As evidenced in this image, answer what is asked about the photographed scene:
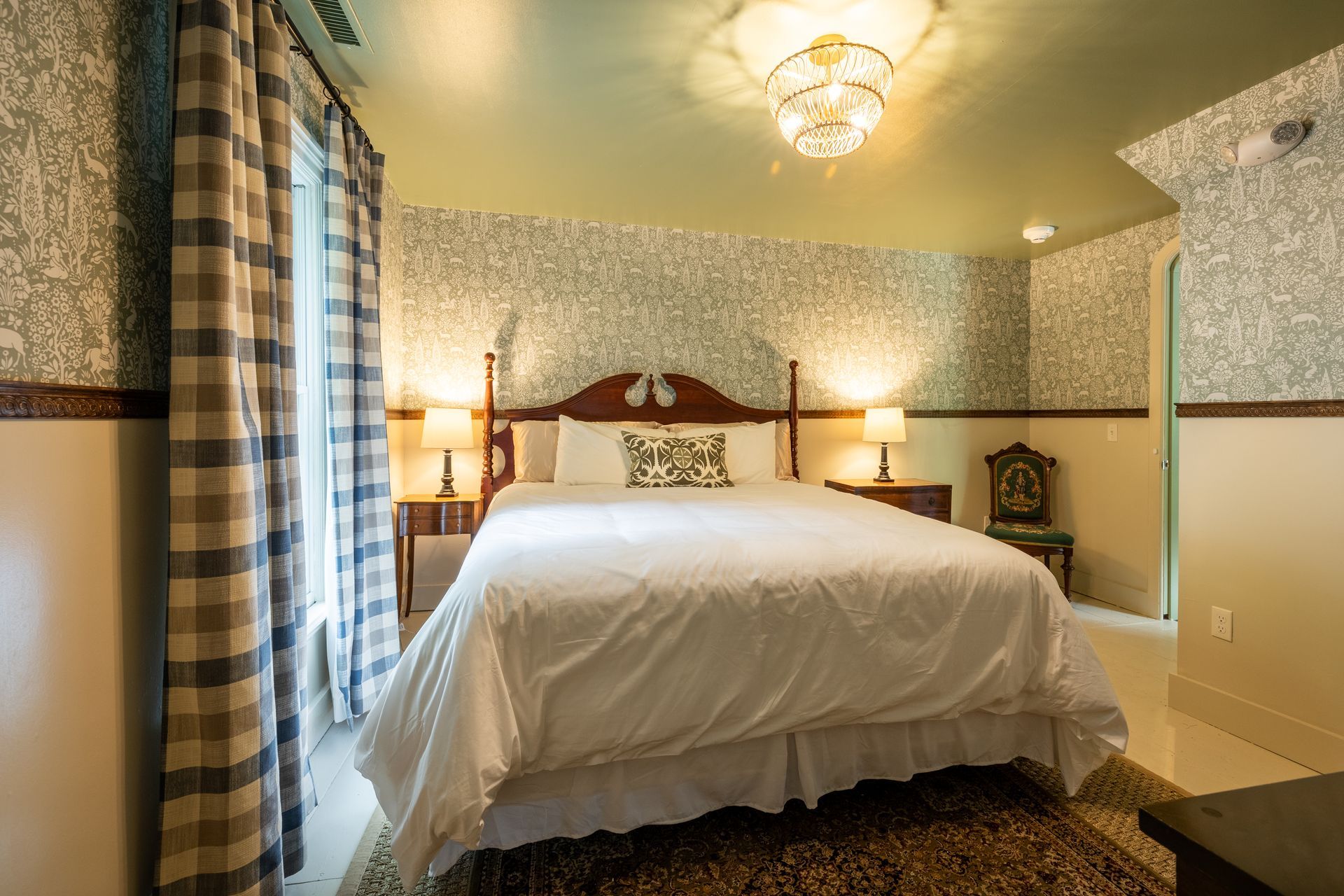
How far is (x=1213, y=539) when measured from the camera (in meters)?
2.32

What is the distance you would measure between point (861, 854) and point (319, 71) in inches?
117

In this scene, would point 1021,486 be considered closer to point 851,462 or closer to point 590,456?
point 851,462

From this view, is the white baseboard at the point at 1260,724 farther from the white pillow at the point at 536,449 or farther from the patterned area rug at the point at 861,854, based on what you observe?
the white pillow at the point at 536,449

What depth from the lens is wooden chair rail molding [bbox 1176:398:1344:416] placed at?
1.98 metres

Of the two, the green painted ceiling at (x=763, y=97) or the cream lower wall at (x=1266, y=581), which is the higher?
the green painted ceiling at (x=763, y=97)

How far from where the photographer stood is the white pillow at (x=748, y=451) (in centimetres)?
344

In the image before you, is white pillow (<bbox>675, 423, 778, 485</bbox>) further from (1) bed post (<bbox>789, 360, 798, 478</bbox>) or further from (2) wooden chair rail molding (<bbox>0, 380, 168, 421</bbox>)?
(2) wooden chair rail molding (<bbox>0, 380, 168, 421</bbox>)

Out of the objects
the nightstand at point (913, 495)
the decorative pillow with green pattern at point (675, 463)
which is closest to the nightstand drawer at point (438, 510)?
the decorative pillow with green pattern at point (675, 463)

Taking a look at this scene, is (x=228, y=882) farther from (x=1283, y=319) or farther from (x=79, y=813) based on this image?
(x=1283, y=319)

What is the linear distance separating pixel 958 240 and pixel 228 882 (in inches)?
180

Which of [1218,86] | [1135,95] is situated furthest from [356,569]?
[1218,86]

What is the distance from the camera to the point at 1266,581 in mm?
2152

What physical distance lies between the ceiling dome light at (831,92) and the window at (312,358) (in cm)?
169

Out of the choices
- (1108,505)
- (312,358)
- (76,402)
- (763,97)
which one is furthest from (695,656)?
(1108,505)
